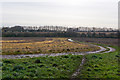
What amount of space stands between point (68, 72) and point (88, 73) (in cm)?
211

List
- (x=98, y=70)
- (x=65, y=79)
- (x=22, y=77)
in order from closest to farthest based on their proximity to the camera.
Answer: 1. (x=22, y=77)
2. (x=65, y=79)
3. (x=98, y=70)

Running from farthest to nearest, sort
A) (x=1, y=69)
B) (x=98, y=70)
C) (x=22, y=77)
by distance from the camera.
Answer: (x=98, y=70) → (x=1, y=69) → (x=22, y=77)

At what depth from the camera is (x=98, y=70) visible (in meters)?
16.9

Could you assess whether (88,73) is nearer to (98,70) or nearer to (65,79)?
(98,70)

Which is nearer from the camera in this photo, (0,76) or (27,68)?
(0,76)

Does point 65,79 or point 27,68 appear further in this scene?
point 27,68

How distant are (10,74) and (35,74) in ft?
7.53

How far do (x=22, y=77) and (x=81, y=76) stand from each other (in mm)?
5598

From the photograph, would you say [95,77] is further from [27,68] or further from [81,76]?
[27,68]

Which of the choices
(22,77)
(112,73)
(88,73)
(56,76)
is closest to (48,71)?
(56,76)

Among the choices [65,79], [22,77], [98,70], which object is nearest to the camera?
[22,77]

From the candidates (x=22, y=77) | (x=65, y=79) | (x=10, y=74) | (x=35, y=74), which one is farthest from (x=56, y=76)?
(x=10, y=74)

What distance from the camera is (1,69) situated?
51.1 feet

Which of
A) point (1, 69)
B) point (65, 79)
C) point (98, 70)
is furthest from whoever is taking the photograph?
point (98, 70)
